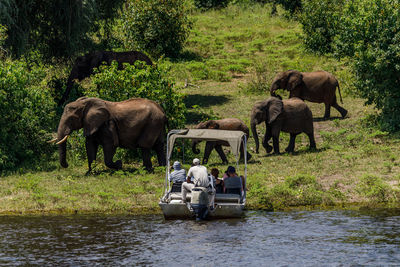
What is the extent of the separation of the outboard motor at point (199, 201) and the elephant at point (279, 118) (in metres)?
→ 7.56

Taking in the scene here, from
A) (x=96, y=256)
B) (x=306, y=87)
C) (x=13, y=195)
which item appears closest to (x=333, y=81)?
(x=306, y=87)

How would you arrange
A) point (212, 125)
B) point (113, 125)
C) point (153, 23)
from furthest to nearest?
point (153, 23), point (212, 125), point (113, 125)

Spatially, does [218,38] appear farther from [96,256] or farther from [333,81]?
[96,256]

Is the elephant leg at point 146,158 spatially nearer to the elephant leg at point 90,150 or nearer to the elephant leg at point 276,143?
the elephant leg at point 90,150

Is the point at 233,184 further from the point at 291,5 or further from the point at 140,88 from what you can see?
the point at 291,5

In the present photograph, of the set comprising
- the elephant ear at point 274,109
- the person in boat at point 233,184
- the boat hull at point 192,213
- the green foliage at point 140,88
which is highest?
the green foliage at point 140,88

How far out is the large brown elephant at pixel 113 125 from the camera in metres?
20.3

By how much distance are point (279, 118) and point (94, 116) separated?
6487mm

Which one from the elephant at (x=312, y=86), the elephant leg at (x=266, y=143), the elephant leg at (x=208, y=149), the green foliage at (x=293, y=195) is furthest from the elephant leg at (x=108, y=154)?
the elephant at (x=312, y=86)

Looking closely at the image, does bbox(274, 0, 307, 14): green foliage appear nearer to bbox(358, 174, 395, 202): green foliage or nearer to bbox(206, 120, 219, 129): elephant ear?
bbox(206, 120, 219, 129): elephant ear

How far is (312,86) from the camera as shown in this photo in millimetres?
29484

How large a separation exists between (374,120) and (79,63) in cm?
1248

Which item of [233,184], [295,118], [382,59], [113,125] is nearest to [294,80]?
[382,59]

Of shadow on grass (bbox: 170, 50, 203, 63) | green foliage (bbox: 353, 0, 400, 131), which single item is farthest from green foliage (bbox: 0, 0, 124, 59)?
green foliage (bbox: 353, 0, 400, 131)
